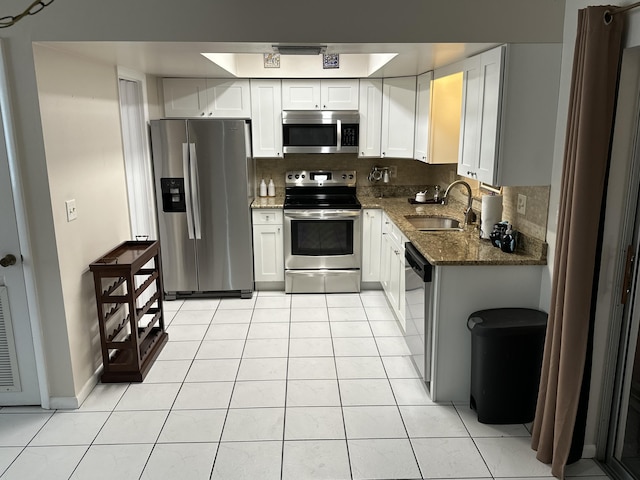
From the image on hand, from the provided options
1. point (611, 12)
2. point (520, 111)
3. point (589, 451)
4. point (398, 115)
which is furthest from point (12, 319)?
point (398, 115)

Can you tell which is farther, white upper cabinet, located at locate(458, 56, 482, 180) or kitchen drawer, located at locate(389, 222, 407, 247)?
kitchen drawer, located at locate(389, 222, 407, 247)

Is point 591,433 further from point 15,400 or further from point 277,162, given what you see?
point 277,162

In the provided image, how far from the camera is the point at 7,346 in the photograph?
2836 millimetres

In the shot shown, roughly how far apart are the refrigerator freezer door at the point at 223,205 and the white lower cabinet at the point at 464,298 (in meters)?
2.24

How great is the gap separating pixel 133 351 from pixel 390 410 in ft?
5.55

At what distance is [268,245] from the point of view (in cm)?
481

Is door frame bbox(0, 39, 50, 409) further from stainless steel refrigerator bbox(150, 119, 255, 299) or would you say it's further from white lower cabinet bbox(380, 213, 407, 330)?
white lower cabinet bbox(380, 213, 407, 330)

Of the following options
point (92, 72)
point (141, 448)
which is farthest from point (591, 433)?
point (92, 72)

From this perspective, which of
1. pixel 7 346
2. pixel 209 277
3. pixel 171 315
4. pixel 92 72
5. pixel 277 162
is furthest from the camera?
pixel 277 162

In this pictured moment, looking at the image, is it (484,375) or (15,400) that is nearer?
(484,375)

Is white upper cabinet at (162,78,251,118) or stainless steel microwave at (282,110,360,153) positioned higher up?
white upper cabinet at (162,78,251,118)

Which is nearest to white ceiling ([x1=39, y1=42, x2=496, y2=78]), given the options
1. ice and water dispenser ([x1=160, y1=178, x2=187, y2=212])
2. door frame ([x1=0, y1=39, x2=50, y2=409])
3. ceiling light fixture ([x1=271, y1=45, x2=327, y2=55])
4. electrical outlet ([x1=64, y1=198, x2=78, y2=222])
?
ceiling light fixture ([x1=271, y1=45, x2=327, y2=55])

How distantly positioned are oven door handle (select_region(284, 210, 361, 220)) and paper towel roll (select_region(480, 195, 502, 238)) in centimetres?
159

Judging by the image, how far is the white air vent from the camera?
278cm
